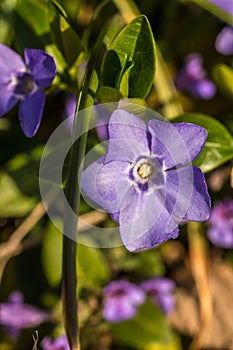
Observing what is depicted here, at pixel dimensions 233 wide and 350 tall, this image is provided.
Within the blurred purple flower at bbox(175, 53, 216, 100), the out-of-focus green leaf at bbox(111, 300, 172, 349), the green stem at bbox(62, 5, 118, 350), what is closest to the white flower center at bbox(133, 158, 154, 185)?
the green stem at bbox(62, 5, 118, 350)

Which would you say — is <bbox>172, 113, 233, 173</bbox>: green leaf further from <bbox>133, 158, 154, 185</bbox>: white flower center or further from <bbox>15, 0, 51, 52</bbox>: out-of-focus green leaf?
<bbox>15, 0, 51, 52</bbox>: out-of-focus green leaf

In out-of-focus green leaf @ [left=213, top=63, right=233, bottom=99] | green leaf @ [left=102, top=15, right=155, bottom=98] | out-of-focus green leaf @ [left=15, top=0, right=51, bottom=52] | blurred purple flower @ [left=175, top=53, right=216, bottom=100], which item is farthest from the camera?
blurred purple flower @ [left=175, top=53, right=216, bottom=100]

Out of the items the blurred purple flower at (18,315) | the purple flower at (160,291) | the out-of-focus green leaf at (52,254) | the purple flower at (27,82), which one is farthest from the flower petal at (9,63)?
the purple flower at (160,291)

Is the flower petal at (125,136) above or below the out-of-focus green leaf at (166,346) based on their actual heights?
above

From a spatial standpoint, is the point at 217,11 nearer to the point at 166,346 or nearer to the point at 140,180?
the point at 140,180

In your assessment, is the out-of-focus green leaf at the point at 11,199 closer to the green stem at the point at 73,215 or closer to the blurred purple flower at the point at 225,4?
the green stem at the point at 73,215
